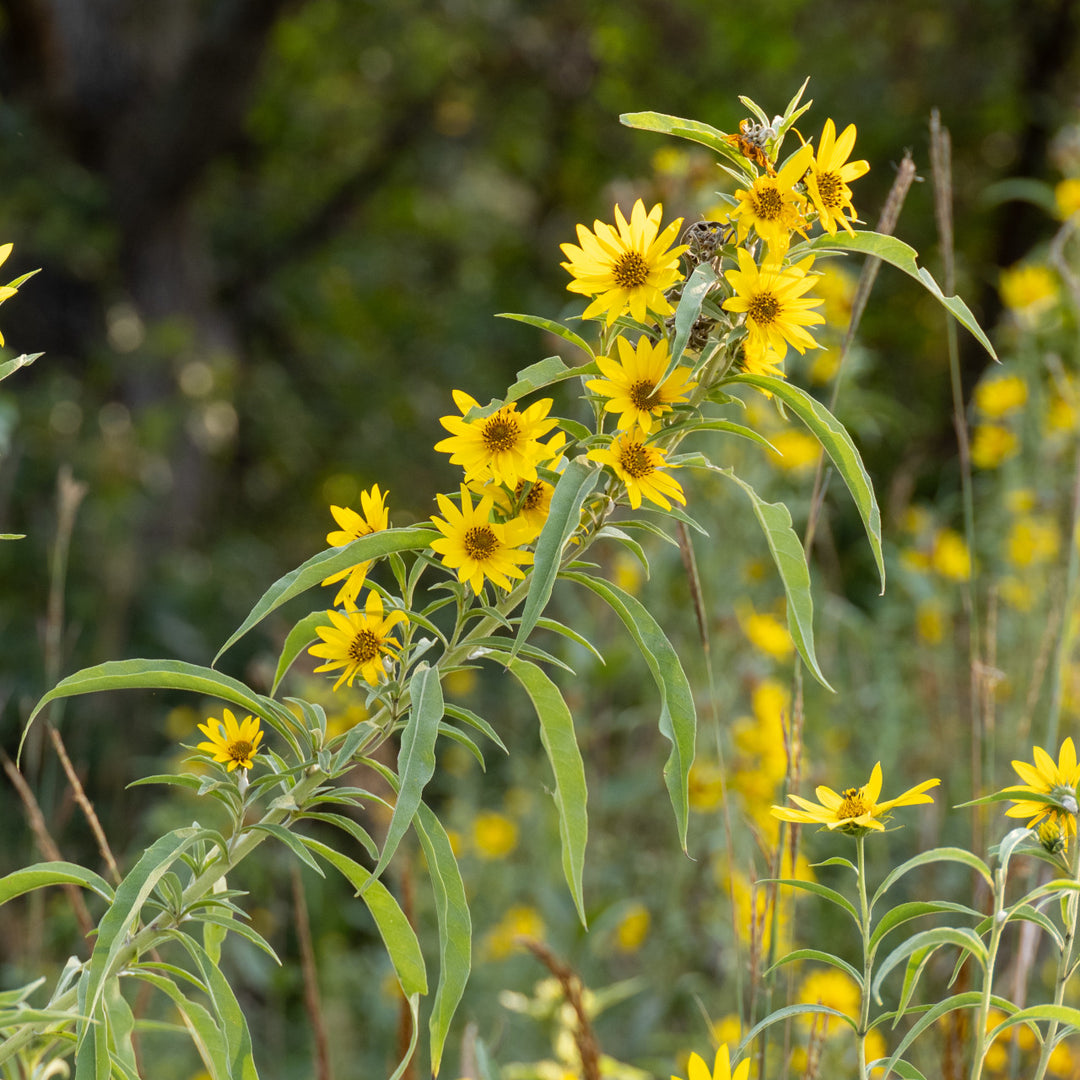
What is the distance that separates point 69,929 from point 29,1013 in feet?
5.93

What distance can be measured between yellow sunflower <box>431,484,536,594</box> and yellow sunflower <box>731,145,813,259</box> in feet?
0.69

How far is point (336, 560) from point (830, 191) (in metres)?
0.35

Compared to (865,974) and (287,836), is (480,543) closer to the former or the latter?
(287,836)

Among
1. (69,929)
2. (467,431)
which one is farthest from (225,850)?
(69,929)

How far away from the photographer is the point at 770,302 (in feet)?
2.13

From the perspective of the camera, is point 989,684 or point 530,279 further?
point 530,279

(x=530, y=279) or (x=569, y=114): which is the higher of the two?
(x=569, y=114)

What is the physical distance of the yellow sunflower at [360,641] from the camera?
2.24 feet

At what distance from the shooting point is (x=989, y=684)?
1.11 metres

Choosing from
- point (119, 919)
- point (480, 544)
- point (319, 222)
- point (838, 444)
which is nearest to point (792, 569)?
point (838, 444)

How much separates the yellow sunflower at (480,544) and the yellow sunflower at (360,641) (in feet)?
0.19

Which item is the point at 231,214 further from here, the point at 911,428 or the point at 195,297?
the point at 911,428

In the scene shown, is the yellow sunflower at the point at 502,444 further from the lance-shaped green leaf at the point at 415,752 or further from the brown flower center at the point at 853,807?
the brown flower center at the point at 853,807

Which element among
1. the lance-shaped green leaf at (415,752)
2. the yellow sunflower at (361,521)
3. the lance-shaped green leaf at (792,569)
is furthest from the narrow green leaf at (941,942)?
the yellow sunflower at (361,521)
